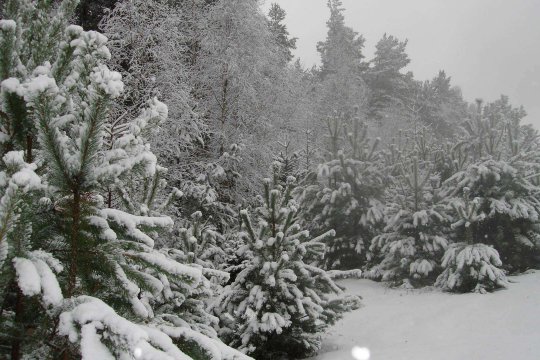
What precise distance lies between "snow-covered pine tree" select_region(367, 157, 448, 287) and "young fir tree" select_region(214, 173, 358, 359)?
4234mm

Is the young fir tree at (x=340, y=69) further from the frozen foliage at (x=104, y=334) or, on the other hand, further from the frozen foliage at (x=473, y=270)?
the frozen foliage at (x=104, y=334)

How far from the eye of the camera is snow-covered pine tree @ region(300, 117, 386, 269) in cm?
1220

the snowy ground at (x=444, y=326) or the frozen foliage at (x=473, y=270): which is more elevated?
the frozen foliage at (x=473, y=270)

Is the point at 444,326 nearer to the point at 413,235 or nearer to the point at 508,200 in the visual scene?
the point at 413,235

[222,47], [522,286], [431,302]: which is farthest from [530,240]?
[222,47]

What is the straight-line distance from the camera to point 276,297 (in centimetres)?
671

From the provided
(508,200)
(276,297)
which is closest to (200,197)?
(276,297)

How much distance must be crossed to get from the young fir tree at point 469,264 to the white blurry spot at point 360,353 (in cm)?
388

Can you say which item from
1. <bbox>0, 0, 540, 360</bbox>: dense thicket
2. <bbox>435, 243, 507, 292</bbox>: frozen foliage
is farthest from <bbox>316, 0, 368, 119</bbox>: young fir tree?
<bbox>435, 243, 507, 292</bbox>: frozen foliage

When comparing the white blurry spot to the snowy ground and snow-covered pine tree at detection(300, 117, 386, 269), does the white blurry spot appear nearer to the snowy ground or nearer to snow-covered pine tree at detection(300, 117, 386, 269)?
the snowy ground

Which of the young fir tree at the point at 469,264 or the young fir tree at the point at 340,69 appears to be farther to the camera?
the young fir tree at the point at 340,69

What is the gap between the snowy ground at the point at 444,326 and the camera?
6.40 meters

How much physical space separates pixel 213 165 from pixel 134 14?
17.7ft

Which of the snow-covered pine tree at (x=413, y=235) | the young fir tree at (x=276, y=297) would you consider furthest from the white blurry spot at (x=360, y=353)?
the snow-covered pine tree at (x=413, y=235)
